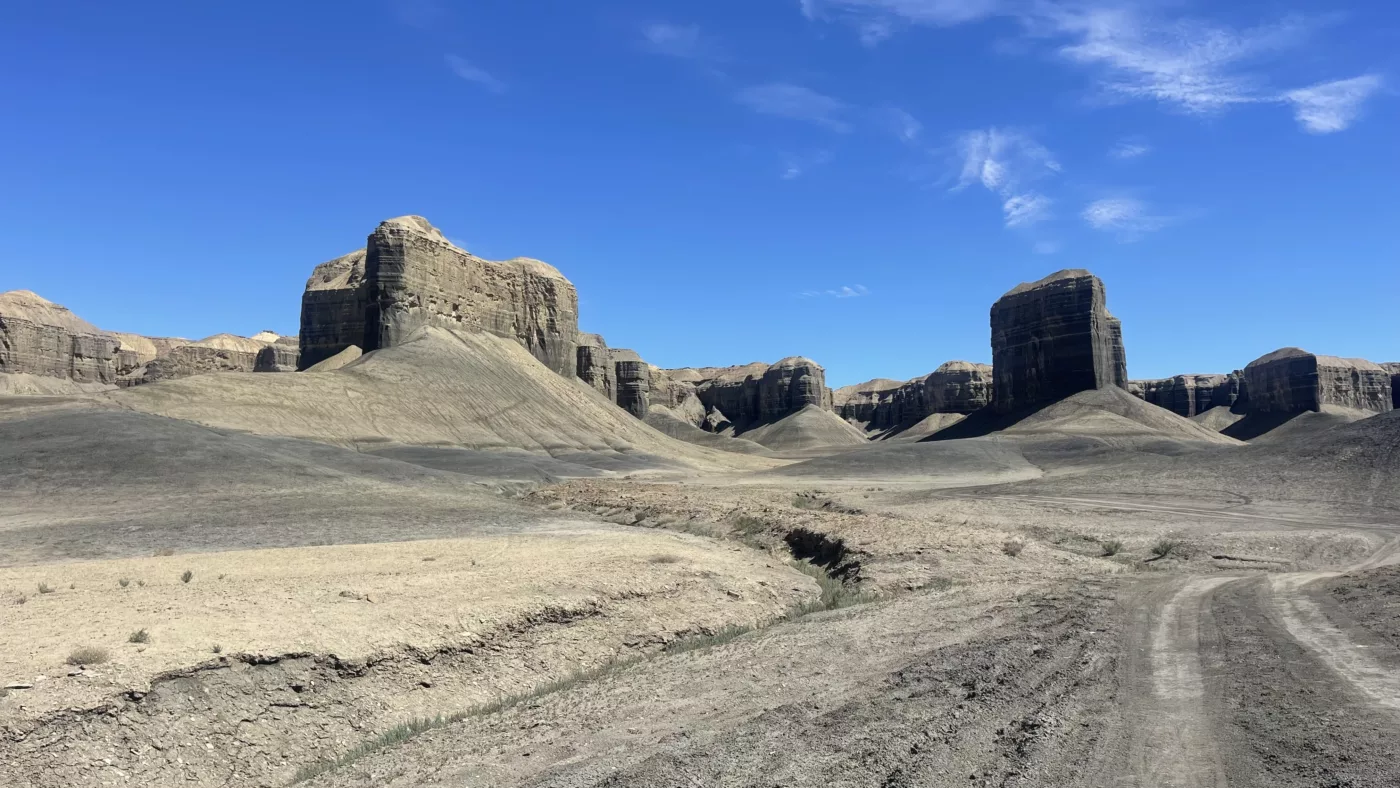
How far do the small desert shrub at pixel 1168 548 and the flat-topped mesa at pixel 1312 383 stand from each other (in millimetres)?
122325

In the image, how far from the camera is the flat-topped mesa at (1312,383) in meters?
120

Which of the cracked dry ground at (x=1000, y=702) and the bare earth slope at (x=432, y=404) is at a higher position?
the bare earth slope at (x=432, y=404)

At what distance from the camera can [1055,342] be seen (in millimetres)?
101562

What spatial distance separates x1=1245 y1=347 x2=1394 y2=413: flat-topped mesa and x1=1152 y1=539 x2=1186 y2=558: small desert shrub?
401ft

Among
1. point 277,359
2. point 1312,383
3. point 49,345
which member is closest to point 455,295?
point 277,359

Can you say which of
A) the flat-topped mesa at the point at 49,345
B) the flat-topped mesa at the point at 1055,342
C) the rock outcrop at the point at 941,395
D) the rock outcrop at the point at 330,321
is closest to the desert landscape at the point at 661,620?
the rock outcrop at the point at 330,321

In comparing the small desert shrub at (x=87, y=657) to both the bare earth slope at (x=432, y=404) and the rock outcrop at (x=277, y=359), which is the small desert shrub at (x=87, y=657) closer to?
the bare earth slope at (x=432, y=404)

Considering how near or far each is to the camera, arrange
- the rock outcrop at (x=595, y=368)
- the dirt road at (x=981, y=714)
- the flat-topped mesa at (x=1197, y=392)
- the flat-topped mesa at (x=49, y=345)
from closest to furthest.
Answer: the dirt road at (x=981, y=714) < the flat-topped mesa at (x=49, y=345) < the rock outcrop at (x=595, y=368) < the flat-topped mesa at (x=1197, y=392)

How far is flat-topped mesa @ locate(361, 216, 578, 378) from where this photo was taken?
71.8m

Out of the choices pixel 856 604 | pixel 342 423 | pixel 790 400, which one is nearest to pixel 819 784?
pixel 856 604

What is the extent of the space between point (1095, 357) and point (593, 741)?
103219 millimetres

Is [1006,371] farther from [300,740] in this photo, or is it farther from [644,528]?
[300,740]

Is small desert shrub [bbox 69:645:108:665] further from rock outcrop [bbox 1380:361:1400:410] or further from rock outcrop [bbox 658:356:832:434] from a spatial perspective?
rock outcrop [bbox 1380:361:1400:410]

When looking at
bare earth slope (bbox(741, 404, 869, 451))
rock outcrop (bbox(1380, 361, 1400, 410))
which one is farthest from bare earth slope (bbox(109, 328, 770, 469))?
rock outcrop (bbox(1380, 361, 1400, 410))
